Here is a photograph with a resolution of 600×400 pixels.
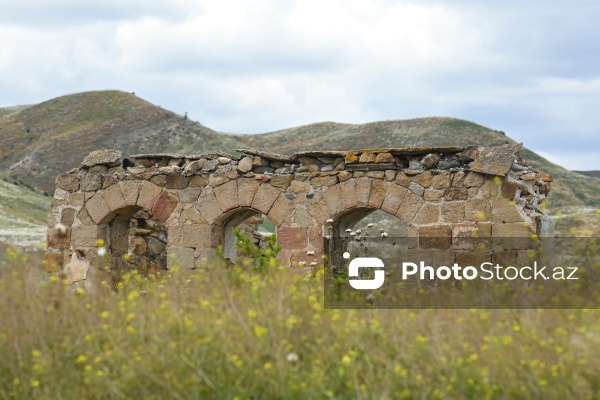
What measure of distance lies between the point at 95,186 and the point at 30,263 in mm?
4892

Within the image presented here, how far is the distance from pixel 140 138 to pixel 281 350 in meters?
44.0

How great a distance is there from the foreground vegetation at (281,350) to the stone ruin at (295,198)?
3.38 meters

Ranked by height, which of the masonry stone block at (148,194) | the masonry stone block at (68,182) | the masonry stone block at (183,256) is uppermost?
the masonry stone block at (68,182)

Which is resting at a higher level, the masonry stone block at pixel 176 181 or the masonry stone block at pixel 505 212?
the masonry stone block at pixel 176 181

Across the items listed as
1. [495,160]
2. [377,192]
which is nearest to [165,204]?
[377,192]

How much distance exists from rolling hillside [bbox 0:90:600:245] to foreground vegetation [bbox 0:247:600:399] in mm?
24330

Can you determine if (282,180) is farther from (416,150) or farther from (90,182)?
(90,182)

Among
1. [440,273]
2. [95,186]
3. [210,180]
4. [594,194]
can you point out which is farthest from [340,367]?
[594,194]

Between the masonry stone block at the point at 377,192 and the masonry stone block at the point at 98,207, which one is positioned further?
the masonry stone block at the point at 98,207

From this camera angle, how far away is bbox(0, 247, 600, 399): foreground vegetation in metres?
4.77

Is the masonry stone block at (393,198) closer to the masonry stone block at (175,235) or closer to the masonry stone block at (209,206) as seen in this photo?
the masonry stone block at (209,206)

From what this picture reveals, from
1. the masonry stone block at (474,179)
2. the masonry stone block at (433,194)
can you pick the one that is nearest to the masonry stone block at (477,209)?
the masonry stone block at (474,179)

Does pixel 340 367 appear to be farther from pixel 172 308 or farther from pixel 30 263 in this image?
pixel 30 263

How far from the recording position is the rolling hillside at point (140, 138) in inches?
1331
